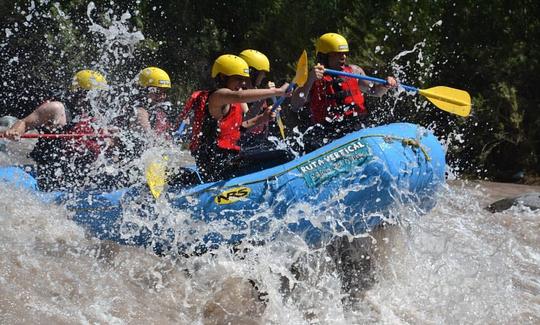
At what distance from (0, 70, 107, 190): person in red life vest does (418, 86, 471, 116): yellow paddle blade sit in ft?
8.92

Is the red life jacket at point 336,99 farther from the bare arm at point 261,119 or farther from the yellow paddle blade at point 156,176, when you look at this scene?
the yellow paddle blade at point 156,176

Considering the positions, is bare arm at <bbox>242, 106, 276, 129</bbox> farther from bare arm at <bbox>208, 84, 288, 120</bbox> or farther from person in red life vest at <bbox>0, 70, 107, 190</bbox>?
person in red life vest at <bbox>0, 70, 107, 190</bbox>

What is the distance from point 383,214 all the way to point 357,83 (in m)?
1.45

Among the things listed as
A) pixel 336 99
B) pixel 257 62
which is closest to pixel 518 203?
pixel 336 99

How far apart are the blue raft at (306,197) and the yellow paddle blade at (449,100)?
0.80 metres

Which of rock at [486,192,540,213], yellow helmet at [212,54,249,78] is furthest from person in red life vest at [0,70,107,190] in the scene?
rock at [486,192,540,213]

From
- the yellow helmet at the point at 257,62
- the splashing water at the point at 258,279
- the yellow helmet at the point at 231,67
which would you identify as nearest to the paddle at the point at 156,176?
the splashing water at the point at 258,279

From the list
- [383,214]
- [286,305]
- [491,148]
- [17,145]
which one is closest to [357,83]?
[383,214]

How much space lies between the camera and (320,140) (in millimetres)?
5691

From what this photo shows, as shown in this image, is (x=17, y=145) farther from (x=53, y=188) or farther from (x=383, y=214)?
(x=383, y=214)

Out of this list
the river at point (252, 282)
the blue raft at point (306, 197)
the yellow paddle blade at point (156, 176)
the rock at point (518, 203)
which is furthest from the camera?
the rock at point (518, 203)

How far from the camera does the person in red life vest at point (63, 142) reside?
238 inches

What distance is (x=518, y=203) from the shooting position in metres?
7.86

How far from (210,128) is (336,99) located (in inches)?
47.5
